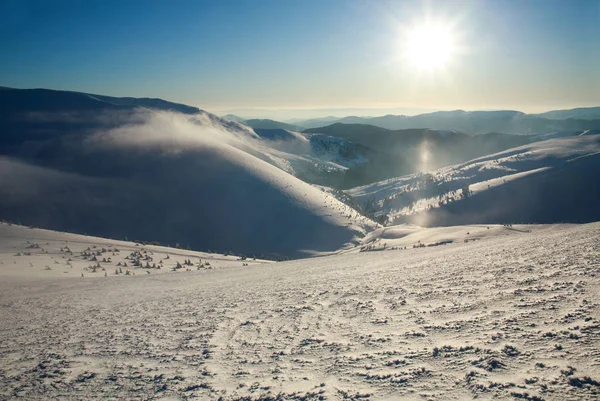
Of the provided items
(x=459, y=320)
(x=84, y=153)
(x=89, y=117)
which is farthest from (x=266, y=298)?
(x=89, y=117)

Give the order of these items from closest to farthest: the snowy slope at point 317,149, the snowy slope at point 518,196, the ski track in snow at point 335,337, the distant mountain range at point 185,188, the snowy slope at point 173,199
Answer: the ski track in snow at point 335,337 → the snowy slope at point 173,199 → the distant mountain range at point 185,188 → the snowy slope at point 518,196 → the snowy slope at point 317,149

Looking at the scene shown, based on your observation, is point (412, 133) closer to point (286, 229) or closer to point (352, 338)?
point (286, 229)

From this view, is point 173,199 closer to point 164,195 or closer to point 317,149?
point 164,195

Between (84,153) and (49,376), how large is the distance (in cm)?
2713

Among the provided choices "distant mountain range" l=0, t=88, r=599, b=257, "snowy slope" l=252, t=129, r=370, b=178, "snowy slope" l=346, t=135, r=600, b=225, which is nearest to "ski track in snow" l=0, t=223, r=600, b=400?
"distant mountain range" l=0, t=88, r=599, b=257

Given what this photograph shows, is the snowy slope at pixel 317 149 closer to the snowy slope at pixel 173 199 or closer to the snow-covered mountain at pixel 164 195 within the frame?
the snow-covered mountain at pixel 164 195

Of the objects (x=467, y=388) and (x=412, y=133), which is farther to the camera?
(x=412, y=133)

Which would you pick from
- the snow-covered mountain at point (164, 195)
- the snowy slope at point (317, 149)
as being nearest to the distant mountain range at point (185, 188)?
the snow-covered mountain at point (164, 195)

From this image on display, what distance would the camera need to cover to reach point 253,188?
23.5m

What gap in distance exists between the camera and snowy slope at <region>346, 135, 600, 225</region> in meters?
21.9

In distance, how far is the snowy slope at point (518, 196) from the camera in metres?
21.9

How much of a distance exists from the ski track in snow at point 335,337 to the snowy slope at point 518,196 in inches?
688

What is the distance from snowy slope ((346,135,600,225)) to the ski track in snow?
1747cm

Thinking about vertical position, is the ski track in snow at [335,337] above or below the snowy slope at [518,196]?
below
